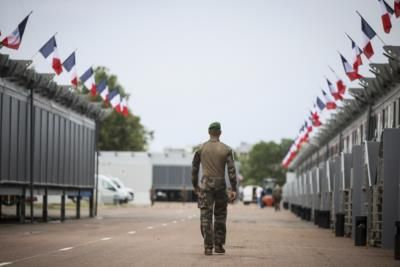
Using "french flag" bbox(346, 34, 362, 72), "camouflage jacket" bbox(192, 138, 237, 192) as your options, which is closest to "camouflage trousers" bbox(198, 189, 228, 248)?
"camouflage jacket" bbox(192, 138, 237, 192)

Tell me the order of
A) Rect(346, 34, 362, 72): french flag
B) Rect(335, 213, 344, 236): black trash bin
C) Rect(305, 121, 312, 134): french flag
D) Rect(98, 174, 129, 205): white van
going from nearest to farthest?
Rect(335, 213, 344, 236): black trash bin, Rect(346, 34, 362, 72): french flag, Rect(305, 121, 312, 134): french flag, Rect(98, 174, 129, 205): white van

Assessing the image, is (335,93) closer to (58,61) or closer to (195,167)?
(58,61)

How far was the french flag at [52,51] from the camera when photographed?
34281mm

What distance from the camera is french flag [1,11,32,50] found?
28.7m

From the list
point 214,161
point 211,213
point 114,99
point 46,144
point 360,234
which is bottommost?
point 360,234

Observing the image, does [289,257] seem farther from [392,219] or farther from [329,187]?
[329,187]

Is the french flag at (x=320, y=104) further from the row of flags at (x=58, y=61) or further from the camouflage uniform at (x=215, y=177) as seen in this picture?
the camouflage uniform at (x=215, y=177)

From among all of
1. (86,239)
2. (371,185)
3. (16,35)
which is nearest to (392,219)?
(371,185)

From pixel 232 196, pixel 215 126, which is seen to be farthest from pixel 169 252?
pixel 215 126

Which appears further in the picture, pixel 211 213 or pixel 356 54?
pixel 356 54

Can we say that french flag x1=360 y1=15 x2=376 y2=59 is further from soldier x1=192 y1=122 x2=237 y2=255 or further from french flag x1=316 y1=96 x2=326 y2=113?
french flag x1=316 y1=96 x2=326 y2=113

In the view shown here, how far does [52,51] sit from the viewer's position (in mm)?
34625

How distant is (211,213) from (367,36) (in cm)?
1255

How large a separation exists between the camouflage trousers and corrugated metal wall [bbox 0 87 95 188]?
598 inches
